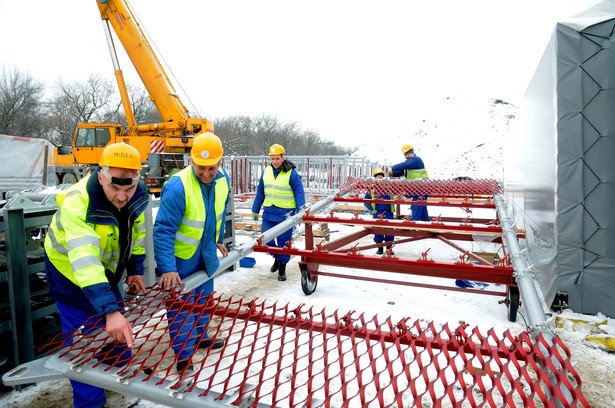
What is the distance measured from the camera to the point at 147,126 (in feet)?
44.9

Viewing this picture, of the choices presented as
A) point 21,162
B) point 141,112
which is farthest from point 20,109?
point 21,162

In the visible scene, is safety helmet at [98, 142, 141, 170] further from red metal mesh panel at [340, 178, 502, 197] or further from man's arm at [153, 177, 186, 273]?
red metal mesh panel at [340, 178, 502, 197]

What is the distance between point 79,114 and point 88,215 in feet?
139

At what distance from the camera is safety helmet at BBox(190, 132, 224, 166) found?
9.17 feet

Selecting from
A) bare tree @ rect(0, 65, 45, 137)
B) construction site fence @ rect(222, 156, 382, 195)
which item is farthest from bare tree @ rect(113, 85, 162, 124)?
construction site fence @ rect(222, 156, 382, 195)

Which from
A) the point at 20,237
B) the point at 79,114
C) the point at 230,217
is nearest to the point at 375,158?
the point at 79,114

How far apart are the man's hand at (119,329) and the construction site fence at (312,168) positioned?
11.1 metres

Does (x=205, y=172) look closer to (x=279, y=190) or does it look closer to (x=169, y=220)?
(x=169, y=220)

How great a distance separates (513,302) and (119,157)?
12.4 feet

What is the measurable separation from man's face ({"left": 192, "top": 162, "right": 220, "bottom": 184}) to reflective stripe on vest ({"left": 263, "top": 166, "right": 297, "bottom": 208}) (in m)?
2.84

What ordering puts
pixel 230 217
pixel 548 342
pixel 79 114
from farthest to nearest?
pixel 79 114 < pixel 230 217 < pixel 548 342

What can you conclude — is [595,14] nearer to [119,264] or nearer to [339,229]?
[119,264]

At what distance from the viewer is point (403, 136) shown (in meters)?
42.9

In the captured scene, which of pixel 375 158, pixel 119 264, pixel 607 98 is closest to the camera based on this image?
pixel 119 264
